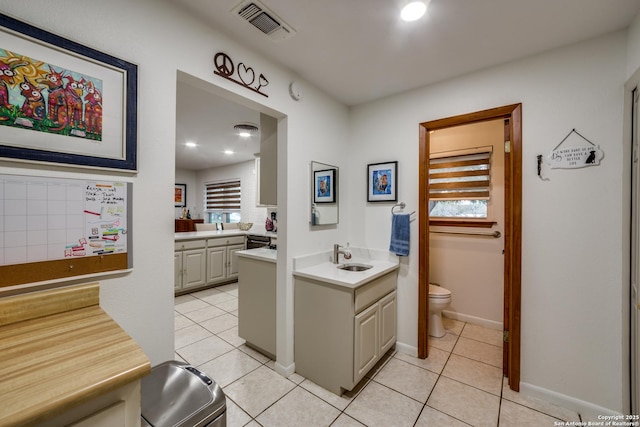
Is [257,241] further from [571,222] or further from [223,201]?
[571,222]

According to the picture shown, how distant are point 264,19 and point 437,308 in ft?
9.36

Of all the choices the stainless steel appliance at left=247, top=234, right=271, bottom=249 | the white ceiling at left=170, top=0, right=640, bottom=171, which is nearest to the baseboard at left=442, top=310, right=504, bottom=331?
the white ceiling at left=170, top=0, right=640, bottom=171

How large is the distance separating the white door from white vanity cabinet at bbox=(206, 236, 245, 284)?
4392 millimetres

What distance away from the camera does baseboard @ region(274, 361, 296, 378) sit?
6.73 feet

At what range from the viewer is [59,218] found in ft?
3.46

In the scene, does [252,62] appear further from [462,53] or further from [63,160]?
[462,53]

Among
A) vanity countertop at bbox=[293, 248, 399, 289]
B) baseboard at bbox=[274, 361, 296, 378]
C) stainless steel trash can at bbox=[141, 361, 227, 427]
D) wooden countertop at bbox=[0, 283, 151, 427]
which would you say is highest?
wooden countertop at bbox=[0, 283, 151, 427]

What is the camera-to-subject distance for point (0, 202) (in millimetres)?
936

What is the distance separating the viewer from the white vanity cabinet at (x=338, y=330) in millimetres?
1809

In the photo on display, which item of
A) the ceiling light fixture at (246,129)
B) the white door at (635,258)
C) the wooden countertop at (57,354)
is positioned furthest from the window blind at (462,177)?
the wooden countertop at (57,354)

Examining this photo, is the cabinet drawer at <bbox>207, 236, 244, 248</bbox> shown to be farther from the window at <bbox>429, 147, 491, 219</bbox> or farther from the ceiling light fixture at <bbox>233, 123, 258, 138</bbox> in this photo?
the window at <bbox>429, 147, 491, 219</bbox>

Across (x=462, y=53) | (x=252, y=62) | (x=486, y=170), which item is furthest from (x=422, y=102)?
(x=252, y=62)

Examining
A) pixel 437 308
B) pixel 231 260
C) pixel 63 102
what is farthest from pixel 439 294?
pixel 231 260

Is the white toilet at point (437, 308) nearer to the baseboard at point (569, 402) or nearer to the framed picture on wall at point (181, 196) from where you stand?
the baseboard at point (569, 402)
